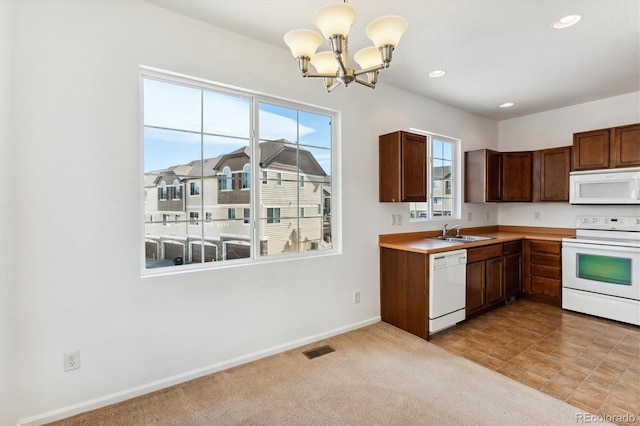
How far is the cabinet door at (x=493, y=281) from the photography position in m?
3.76

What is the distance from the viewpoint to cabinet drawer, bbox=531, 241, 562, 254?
405 centimetres

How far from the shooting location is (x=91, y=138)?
6.57ft

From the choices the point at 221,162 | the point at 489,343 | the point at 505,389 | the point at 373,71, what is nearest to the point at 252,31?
the point at 221,162

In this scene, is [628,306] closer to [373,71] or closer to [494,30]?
[494,30]

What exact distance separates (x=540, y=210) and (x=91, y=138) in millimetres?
5743

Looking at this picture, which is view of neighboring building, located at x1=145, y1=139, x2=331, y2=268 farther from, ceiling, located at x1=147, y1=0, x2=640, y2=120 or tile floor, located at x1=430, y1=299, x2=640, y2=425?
tile floor, located at x1=430, y1=299, x2=640, y2=425

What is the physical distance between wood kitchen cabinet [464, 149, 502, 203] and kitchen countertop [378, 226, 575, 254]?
1.79 feet

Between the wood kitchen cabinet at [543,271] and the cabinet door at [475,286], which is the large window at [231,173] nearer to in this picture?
the cabinet door at [475,286]

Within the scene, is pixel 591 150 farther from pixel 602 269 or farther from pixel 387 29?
pixel 387 29

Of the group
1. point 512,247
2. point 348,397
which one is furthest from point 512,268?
point 348,397

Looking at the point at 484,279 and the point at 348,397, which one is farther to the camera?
the point at 484,279

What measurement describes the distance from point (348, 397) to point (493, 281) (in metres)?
2.65

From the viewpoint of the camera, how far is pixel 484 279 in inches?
146

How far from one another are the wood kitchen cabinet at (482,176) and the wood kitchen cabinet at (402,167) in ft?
4.72
